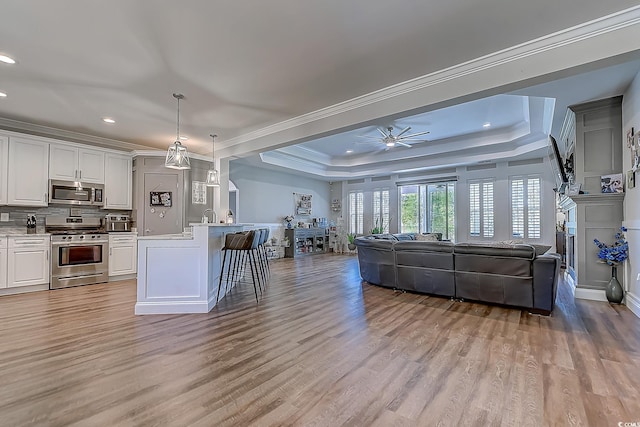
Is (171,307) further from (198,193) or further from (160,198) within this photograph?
(198,193)

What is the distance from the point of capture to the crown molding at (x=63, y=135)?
16.5ft

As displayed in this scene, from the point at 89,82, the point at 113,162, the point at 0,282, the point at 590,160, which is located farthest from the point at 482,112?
the point at 0,282

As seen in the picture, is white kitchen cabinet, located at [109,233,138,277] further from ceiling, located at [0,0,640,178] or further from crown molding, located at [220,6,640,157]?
crown molding, located at [220,6,640,157]

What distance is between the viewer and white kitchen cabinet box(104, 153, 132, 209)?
588cm

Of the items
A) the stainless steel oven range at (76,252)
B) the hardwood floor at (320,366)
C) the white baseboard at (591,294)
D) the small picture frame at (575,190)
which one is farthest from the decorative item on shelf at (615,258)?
the stainless steel oven range at (76,252)

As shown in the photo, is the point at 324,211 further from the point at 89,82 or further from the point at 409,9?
the point at 409,9

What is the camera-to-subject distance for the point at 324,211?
1166cm

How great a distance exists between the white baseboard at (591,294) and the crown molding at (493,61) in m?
3.31

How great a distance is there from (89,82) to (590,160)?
6.74 m

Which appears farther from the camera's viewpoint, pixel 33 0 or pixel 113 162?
pixel 113 162

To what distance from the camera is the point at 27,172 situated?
16.3ft

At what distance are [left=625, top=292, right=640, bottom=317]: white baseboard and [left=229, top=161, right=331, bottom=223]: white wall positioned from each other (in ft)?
25.1

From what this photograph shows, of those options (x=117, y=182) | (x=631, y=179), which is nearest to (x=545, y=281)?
(x=631, y=179)

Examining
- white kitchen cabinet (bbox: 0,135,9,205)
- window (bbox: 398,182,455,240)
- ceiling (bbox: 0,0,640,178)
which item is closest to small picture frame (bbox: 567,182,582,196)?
ceiling (bbox: 0,0,640,178)
